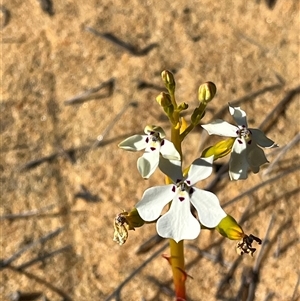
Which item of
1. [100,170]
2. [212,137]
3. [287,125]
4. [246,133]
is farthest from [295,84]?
[246,133]

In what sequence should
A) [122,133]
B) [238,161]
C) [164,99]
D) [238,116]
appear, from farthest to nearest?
[122,133], [238,116], [238,161], [164,99]

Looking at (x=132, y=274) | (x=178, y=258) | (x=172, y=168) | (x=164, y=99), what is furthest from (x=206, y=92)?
(x=132, y=274)

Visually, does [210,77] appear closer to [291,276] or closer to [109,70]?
[109,70]

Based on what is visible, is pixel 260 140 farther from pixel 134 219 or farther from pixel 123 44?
pixel 123 44

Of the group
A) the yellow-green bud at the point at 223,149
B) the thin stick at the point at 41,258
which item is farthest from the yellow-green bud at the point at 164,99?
the thin stick at the point at 41,258

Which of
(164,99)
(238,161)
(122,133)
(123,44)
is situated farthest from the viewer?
(123,44)

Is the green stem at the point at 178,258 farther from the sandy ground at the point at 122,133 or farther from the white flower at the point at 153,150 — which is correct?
the sandy ground at the point at 122,133
